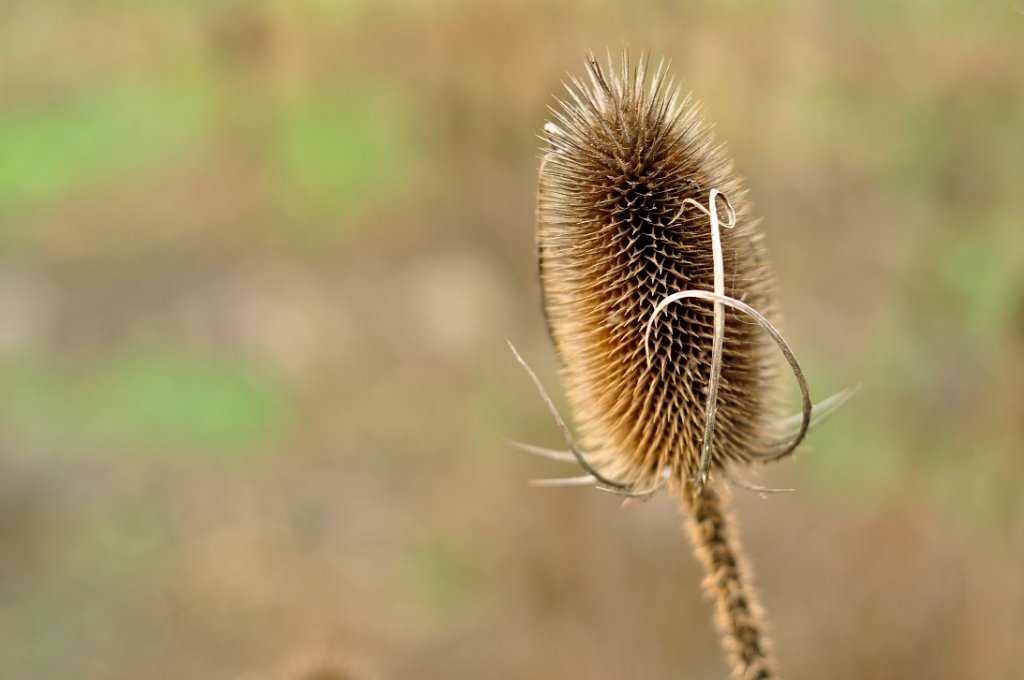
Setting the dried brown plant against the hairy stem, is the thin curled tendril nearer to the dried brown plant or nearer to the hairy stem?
the dried brown plant

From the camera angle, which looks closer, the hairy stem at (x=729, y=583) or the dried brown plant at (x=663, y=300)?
the dried brown plant at (x=663, y=300)

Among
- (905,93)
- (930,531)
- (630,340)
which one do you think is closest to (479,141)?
(905,93)

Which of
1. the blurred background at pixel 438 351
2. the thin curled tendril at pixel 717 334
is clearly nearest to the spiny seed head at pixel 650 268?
the thin curled tendril at pixel 717 334

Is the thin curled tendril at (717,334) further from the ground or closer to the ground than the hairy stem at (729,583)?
further from the ground

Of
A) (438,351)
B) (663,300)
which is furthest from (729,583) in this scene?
(438,351)

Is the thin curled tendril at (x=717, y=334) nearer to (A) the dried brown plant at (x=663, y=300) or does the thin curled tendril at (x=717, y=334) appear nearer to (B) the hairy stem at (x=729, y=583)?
(A) the dried brown plant at (x=663, y=300)

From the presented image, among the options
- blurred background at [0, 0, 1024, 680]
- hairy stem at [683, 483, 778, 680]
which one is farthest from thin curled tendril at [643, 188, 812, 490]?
blurred background at [0, 0, 1024, 680]

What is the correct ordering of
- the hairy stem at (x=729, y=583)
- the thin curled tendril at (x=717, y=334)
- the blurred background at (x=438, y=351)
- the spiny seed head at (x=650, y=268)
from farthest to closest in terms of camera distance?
→ the blurred background at (x=438, y=351) < the hairy stem at (x=729, y=583) < the spiny seed head at (x=650, y=268) < the thin curled tendril at (x=717, y=334)

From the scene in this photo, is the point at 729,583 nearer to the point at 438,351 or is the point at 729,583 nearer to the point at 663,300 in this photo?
the point at 663,300
